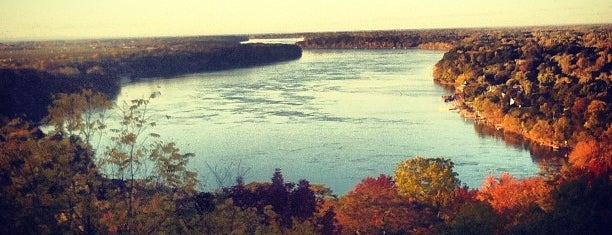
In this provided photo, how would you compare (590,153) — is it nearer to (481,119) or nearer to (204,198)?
(481,119)

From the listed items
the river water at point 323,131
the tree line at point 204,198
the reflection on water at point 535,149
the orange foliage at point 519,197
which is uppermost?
the tree line at point 204,198

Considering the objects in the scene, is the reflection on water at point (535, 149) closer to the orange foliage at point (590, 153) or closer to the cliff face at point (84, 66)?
the orange foliage at point (590, 153)

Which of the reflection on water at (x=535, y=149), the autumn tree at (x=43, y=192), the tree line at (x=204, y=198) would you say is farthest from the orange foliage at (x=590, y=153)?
the autumn tree at (x=43, y=192)

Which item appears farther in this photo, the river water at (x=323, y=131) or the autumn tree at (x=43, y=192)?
the river water at (x=323, y=131)

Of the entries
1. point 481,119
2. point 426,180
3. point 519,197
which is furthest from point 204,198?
point 481,119

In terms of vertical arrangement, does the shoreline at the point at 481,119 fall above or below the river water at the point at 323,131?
below

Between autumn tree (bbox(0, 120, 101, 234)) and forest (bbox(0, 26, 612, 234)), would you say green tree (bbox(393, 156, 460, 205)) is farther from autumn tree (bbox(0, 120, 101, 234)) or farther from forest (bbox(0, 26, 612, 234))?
autumn tree (bbox(0, 120, 101, 234))
